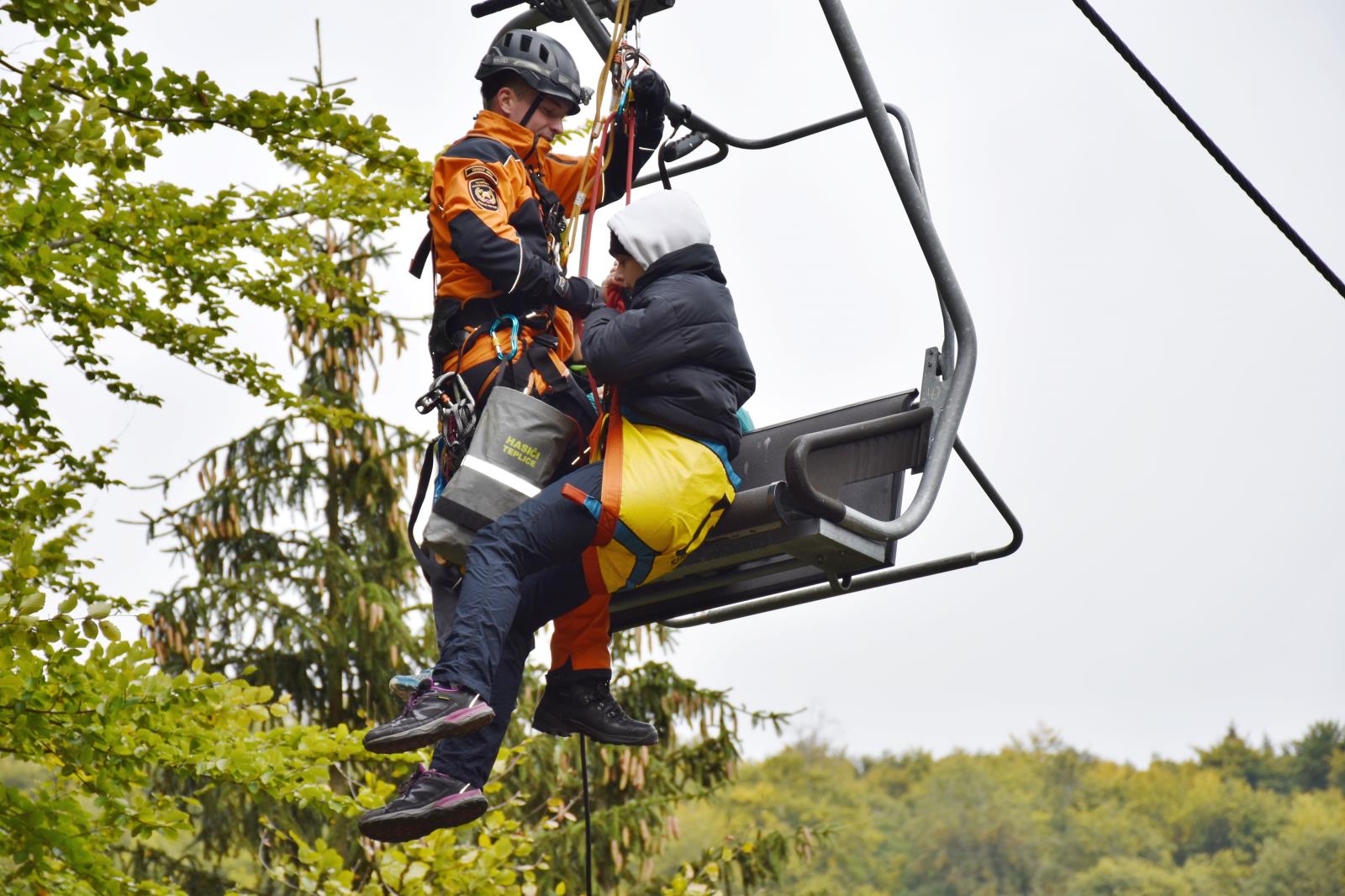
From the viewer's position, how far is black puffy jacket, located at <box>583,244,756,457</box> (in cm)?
414

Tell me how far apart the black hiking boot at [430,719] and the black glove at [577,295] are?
3.81 ft

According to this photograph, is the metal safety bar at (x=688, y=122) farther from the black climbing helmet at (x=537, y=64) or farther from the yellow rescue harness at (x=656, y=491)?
the yellow rescue harness at (x=656, y=491)

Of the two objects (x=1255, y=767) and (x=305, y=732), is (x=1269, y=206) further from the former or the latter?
(x=1255, y=767)

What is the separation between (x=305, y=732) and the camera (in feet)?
21.1

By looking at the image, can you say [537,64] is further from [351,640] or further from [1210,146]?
[351,640]

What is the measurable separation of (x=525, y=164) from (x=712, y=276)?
0.78m

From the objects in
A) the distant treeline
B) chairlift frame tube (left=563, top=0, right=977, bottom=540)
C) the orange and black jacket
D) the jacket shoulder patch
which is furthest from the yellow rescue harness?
the distant treeline

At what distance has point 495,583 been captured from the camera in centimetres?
413

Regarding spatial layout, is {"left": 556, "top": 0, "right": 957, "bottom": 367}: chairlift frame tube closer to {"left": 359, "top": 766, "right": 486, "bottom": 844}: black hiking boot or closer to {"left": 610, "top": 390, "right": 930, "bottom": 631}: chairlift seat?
{"left": 610, "top": 390, "right": 930, "bottom": 631}: chairlift seat

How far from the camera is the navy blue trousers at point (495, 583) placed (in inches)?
160

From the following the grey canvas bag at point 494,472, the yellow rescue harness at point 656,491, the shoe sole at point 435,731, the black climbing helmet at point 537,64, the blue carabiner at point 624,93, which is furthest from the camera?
the blue carabiner at point 624,93

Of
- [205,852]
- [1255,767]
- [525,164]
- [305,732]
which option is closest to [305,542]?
[205,852]

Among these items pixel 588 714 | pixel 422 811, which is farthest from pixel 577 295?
pixel 422 811

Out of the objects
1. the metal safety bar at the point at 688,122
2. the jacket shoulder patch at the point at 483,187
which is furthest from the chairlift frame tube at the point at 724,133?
the jacket shoulder patch at the point at 483,187
